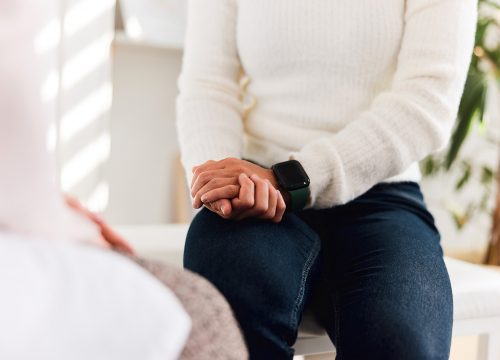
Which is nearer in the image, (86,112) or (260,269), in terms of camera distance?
(260,269)

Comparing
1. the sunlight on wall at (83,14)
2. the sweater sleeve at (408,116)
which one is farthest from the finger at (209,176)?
the sunlight on wall at (83,14)

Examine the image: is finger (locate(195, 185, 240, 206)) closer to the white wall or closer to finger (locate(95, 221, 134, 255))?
finger (locate(95, 221, 134, 255))

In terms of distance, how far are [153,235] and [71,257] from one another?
0.97 meters

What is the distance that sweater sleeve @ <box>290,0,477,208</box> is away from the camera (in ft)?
2.87

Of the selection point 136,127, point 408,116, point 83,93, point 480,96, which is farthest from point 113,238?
point 136,127

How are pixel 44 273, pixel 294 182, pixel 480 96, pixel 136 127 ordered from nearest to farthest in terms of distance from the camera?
pixel 44 273 → pixel 294 182 → pixel 480 96 → pixel 136 127

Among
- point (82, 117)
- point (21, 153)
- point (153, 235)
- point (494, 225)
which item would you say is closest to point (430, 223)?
point (153, 235)

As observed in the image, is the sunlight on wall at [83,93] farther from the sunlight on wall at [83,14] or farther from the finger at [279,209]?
the finger at [279,209]

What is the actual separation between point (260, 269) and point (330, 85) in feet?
1.19

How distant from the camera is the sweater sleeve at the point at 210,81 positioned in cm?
101

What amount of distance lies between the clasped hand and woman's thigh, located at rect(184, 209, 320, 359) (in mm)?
18

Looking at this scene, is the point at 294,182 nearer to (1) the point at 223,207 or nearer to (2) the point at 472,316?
(1) the point at 223,207

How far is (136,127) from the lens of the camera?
91.1 inches

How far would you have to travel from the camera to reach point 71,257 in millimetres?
350
